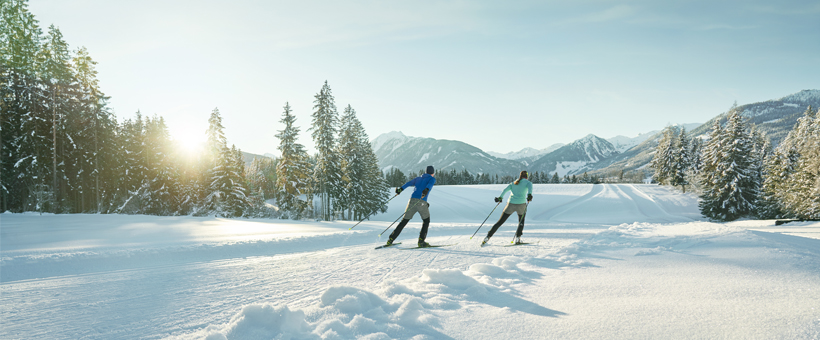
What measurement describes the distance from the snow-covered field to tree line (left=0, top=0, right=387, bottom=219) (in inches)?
817

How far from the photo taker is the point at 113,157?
3253cm

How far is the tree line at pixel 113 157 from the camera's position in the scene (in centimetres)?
2328

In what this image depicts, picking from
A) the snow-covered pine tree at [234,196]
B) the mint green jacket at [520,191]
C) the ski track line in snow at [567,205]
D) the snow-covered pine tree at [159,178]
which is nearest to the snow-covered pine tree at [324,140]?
the snow-covered pine tree at [234,196]

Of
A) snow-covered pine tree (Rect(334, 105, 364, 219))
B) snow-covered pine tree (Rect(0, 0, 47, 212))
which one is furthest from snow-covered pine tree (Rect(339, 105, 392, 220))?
snow-covered pine tree (Rect(0, 0, 47, 212))

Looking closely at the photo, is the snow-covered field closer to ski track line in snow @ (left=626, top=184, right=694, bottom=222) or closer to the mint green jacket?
the mint green jacket

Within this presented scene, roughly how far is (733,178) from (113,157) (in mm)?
60289

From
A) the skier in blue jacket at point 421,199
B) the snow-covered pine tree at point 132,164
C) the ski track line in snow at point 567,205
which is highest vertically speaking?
the snow-covered pine tree at point 132,164

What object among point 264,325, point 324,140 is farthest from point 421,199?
point 324,140

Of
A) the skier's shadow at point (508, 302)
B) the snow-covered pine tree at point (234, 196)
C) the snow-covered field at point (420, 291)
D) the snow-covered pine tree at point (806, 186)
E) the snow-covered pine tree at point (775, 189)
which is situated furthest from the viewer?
the snow-covered pine tree at point (234, 196)

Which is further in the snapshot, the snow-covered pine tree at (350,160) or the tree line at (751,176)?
the snow-covered pine tree at (350,160)

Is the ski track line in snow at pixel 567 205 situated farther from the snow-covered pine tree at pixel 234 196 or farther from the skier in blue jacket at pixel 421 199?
the snow-covered pine tree at pixel 234 196

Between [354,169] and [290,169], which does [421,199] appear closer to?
[290,169]

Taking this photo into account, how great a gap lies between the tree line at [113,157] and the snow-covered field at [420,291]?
20.7 m

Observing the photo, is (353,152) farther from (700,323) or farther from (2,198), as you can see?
(700,323)
